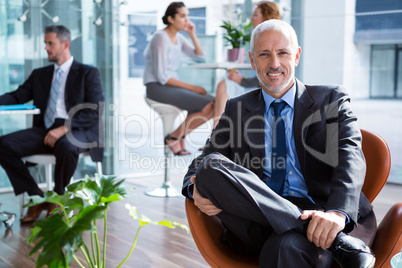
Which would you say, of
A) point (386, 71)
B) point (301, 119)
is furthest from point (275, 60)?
point (386, 71)

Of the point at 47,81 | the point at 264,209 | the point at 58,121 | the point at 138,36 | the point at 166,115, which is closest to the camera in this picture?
the point at 264,209

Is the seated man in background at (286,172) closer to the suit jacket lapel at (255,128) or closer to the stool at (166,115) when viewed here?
the suit jacket lapel at (255,128)

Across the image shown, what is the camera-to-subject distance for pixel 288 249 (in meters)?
1.55

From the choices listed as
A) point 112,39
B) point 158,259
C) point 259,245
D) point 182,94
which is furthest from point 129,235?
point 112,39

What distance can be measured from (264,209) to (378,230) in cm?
47

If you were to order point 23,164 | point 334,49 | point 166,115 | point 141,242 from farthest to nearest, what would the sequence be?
point 334,49 < point 166,115 < point 23,164 < point 141,242

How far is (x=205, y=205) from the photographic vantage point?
1735 millimetres

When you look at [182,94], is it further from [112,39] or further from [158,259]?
[158,259]

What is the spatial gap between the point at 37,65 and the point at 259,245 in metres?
3.54

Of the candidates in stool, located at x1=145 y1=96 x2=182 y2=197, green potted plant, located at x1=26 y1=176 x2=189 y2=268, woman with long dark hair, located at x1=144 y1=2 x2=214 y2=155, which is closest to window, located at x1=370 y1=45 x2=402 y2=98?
woman with long dark hair, located at x1=144 y1=2 x2=214 y2=155

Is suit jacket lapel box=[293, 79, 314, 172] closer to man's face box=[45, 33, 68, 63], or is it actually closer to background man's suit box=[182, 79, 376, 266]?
background man's suit box=[182, 79, 376, 266]

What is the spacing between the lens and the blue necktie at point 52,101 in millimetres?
3984

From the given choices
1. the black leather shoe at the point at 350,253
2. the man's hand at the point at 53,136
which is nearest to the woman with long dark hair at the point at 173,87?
the man's hand at the point at 53,136

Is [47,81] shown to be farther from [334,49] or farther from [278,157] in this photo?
[334,49]
